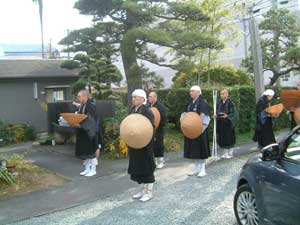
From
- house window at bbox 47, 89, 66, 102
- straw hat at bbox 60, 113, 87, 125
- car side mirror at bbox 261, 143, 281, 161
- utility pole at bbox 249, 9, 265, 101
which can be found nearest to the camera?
car side mirror at bbox 261, 143, 281, 161

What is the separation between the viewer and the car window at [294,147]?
4.57 metres

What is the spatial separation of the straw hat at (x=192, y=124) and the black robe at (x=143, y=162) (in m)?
1.52

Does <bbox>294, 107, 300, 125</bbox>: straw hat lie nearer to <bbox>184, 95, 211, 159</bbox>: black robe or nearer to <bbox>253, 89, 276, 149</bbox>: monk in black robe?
<bbox>253, 89, 276, 149</bbox>: monk in black robe

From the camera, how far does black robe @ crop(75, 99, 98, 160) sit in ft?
29.6

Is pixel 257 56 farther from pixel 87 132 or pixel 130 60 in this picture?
pixel 87 132

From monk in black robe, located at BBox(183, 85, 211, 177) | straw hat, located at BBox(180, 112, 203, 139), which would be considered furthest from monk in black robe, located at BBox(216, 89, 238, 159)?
straw hat, located at BBox(180, 112, 203, 139)

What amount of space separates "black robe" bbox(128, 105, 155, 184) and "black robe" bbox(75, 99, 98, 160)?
2.08m

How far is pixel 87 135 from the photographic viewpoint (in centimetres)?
909

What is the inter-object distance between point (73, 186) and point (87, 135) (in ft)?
3.75

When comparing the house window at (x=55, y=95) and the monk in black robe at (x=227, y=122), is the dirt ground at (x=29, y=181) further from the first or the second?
the house window at (x=55, y=95)

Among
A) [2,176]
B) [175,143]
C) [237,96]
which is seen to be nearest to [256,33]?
[237,96]

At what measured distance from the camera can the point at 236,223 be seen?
5.79 m

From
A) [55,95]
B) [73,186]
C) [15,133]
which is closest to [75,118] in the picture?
[73,186]

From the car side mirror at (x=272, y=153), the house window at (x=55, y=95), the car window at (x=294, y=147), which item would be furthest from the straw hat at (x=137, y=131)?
A: the house window at (x=55, y=95)
